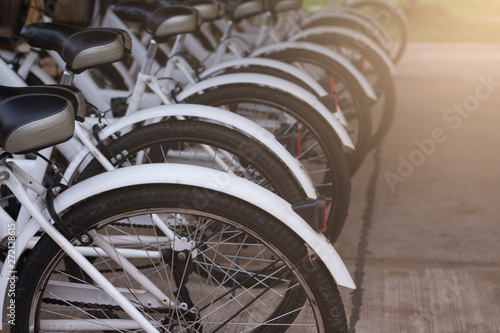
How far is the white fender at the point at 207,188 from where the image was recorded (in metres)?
1.86

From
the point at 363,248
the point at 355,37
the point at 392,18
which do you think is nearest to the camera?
the point at 363,248

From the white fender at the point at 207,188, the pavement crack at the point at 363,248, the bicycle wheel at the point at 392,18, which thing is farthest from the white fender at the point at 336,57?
the bicycle wheel at the point at 392,18

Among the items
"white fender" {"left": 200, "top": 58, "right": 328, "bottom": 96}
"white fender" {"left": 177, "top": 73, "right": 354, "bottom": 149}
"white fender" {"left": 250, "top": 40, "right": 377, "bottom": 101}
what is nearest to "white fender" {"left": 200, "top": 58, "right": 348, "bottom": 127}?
"white fender" {"left": 200, "top": 58, "right": 328, "bottom": 96}

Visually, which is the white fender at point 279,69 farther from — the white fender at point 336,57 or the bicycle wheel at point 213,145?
the bicycle wheel at point 213,145

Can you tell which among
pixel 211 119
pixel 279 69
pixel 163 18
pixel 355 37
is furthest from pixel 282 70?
pixel 355 37

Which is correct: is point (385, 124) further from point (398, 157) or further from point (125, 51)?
point (125, 51)

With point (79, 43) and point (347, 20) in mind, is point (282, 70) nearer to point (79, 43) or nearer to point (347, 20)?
point (79, 43)

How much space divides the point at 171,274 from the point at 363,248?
4.93ft

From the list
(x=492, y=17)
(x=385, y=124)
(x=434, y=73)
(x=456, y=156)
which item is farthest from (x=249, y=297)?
(x=492, y=17)

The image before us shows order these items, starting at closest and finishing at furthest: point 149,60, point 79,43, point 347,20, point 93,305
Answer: point 93,305
point 79,43
point 149,60
point 347,20

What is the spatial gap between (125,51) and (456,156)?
2.94 m

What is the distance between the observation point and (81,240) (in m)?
1.87

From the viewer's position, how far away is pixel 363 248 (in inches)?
136

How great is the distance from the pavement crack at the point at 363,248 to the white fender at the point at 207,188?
890mm
